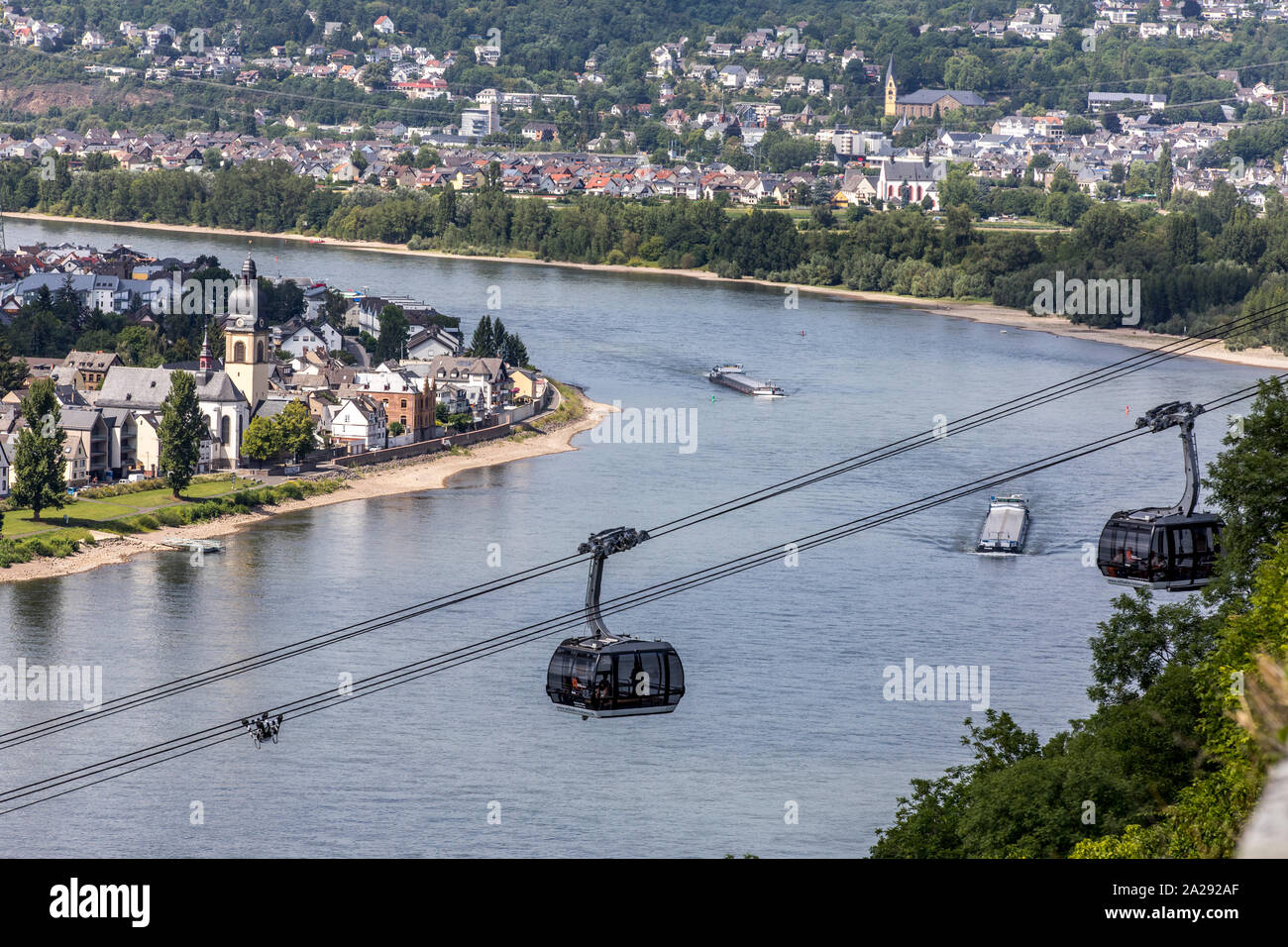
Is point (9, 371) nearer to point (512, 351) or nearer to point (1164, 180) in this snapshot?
point (512, 351)

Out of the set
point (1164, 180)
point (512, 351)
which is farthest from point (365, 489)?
point (1164, 180)

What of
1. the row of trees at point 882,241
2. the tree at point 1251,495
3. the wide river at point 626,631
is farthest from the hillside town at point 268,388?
the tree at point 1251,495

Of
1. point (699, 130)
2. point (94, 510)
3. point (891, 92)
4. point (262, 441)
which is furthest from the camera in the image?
point (891, 92)

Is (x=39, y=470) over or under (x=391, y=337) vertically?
under

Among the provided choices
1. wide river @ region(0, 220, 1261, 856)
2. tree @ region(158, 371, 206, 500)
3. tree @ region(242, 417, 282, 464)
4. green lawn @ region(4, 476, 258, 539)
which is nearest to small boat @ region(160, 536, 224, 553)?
wide river @ region(0, 220, 1261, 856)

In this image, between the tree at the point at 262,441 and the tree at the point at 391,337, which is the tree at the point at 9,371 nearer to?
the tree at the point at 262,441
